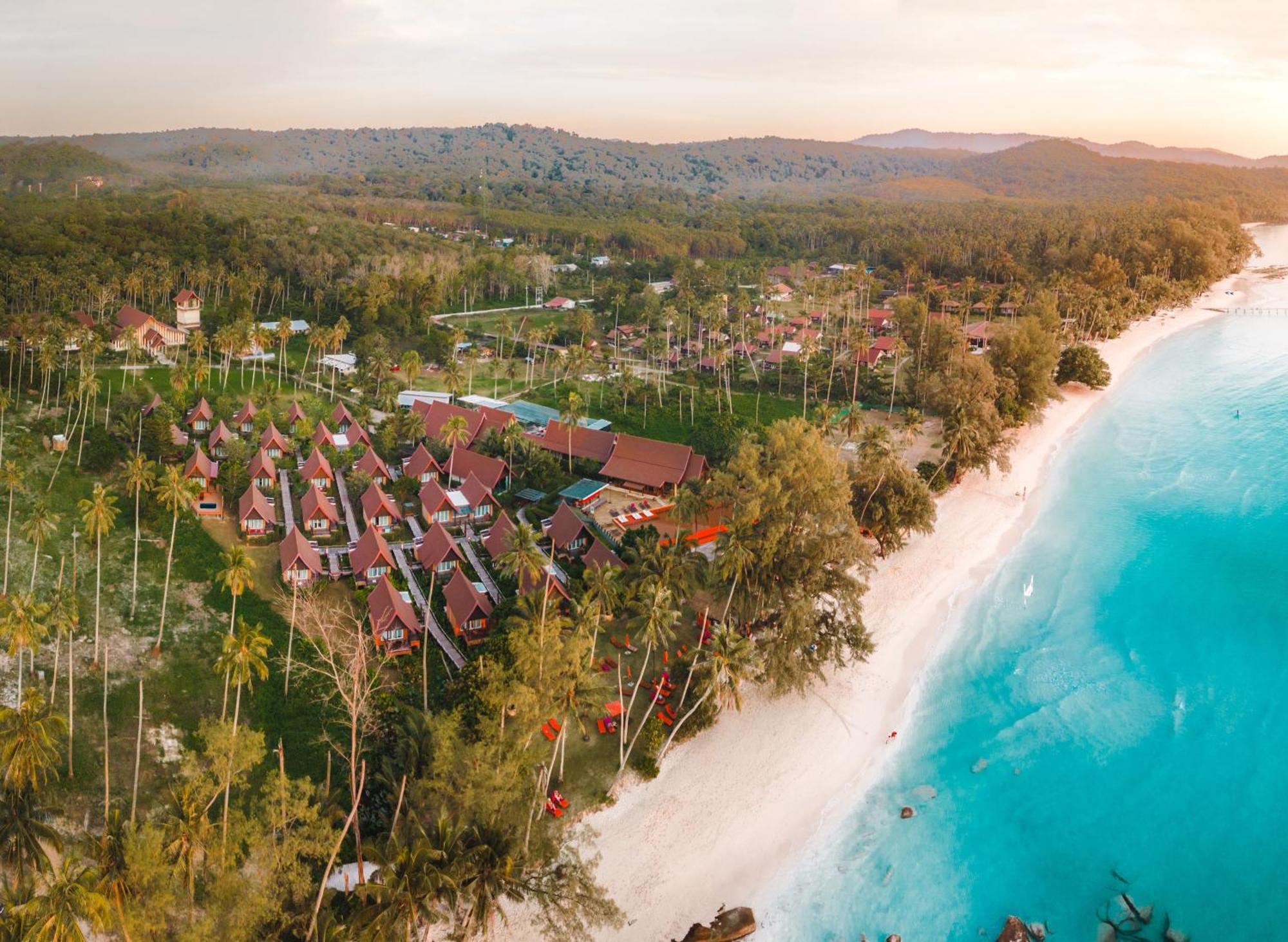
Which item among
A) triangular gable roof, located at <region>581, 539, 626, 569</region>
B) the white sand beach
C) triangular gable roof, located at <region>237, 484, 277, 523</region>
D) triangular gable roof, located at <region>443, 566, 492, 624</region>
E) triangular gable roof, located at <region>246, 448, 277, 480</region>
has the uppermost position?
triangular gable roof, located at <region>246, 448, 277, 480</region>

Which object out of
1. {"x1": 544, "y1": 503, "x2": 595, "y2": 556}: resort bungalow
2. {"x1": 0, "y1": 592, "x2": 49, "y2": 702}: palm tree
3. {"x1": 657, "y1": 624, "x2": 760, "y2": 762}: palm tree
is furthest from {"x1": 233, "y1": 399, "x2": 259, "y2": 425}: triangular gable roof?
{"x1": 657, "y1": 624, "x2": 760, "y2": 762}: palm tree

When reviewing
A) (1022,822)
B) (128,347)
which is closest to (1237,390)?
(1022,822)

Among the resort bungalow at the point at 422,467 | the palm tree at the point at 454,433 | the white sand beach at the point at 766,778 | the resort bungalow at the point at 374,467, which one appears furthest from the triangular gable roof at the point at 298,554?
the white sand beach at the point at 766,778

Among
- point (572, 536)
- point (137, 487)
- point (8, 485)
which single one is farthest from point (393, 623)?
point (8, 485)

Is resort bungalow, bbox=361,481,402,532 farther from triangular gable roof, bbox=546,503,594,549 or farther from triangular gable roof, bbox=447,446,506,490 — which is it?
triangular gable roof, bbox=546,503,594,549

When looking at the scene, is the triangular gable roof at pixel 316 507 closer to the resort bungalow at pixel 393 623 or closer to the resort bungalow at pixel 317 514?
the resort bungalow at pixel 317 514

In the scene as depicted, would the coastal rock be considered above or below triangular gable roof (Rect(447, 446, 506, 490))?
below

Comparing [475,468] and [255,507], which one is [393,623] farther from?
[475,468]
